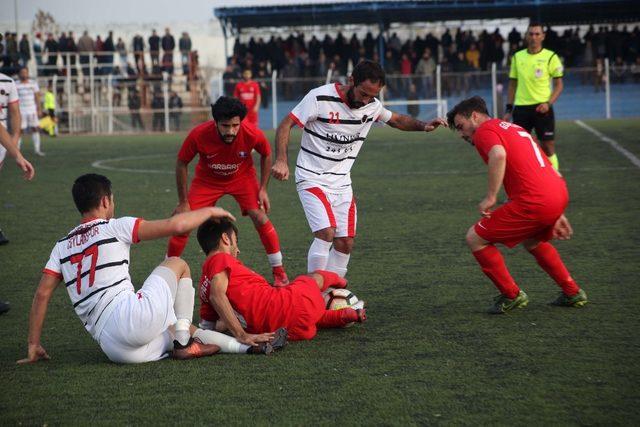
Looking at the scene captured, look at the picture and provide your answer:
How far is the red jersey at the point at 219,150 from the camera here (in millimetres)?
7781

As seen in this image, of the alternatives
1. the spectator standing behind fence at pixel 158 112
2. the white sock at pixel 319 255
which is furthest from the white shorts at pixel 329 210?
the spectator standing behind fence at pixel 158 112

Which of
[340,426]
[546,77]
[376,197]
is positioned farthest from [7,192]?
[340,426]

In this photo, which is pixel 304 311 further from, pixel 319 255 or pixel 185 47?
pixel 185 47

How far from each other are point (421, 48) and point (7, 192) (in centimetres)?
2284

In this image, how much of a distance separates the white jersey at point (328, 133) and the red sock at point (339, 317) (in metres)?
1.43

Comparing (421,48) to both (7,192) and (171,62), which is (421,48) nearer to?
(171,62)

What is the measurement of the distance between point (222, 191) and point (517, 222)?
2659mm

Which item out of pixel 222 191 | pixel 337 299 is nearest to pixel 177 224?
pixel 337 299

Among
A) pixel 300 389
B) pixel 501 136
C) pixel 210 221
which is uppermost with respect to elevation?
pixel 501 136

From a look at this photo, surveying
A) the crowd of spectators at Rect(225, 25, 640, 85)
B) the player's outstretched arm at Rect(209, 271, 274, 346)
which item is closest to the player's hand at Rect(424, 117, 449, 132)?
the player's outstretched arm at Rect(209, 271, 274, 346)

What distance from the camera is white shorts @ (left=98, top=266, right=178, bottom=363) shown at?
18.0 feet

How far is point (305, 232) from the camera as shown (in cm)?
1077

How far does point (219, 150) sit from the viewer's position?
789 cm

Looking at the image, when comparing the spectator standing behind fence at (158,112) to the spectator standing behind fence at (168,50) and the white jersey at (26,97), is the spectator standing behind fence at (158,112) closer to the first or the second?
the spectator standing behind fence at (168,50)
